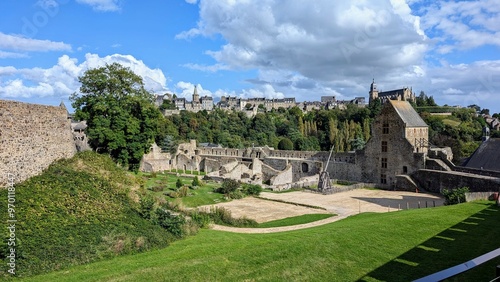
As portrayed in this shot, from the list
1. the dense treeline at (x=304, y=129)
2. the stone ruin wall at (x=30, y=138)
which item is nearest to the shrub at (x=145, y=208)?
the stone ruin wall at (x=30, y=138)

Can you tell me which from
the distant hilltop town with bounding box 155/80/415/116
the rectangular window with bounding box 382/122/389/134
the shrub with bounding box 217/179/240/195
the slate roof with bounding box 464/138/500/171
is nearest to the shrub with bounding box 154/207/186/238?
the shrub with bounding box 217/179/240/195

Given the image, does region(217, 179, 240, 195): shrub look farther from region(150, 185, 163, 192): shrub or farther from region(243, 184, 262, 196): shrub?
region(150, 185, 163, 192): shrub

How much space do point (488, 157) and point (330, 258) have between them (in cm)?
2487

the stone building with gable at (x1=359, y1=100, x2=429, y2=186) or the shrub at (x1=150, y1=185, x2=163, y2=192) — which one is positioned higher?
the stone building with gable at (x1=359, y1=100, x2=429, y2=186)

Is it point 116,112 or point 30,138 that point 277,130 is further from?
point 30,138

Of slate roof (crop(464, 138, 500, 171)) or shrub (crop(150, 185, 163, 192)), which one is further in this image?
slate roof (crop(464, 138, 500, 171))

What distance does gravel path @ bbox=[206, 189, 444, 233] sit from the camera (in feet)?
73.7

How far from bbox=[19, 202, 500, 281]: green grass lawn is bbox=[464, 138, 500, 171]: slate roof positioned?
58.3ft

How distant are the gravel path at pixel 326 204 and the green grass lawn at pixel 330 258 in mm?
7298

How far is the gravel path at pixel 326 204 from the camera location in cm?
2245

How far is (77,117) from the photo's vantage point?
2812 centimetres

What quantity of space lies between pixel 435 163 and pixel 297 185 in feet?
39.5

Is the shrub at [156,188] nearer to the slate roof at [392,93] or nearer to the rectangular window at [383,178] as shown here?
the rectangular window at [383,178]

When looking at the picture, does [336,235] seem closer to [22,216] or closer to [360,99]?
[22,216]
